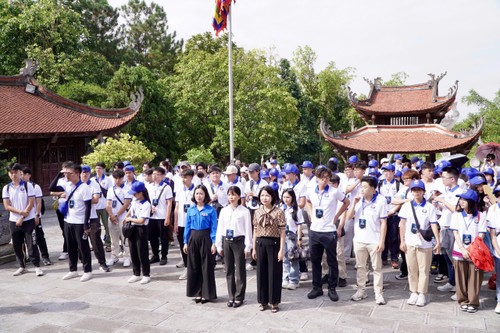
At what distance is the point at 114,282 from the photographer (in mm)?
7262

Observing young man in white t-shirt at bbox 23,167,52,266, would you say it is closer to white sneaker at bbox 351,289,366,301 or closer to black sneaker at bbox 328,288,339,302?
black sneaker at bbox 328,288,339,302

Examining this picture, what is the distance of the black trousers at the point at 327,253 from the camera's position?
6152mm

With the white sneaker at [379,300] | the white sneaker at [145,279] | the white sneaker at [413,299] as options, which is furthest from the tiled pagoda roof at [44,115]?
the white sneaker at [413,299]

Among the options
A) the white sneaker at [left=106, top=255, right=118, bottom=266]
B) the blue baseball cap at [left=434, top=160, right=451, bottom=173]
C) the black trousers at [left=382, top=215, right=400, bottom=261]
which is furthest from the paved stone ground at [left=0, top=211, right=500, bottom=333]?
the blue baseball cap at [left=434, top=160, right=451, bottom=173]

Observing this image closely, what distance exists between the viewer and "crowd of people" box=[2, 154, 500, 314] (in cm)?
582

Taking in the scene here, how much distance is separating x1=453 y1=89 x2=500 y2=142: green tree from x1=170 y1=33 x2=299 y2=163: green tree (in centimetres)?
1693

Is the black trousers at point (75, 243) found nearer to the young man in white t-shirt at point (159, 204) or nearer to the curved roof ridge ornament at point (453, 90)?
the young man in white t-shirt at point (159, 204)


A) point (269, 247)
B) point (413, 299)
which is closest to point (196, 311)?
point (269, 247)

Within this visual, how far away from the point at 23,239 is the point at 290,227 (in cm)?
490

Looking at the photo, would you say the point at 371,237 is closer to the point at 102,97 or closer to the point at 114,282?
the point at 114,282

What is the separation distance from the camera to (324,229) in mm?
6176

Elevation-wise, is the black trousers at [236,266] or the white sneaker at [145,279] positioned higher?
the black trousers at [236,266]

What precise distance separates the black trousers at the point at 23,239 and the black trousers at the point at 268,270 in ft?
14.5

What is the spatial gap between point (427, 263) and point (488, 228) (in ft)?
3.01
